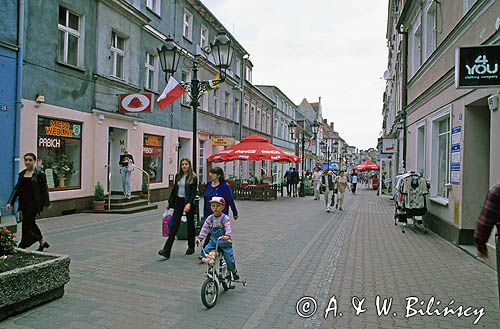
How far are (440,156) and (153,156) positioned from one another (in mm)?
11972

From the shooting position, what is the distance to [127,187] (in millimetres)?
15250

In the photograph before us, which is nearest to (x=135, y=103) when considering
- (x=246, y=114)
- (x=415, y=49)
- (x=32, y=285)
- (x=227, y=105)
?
(x=415, y=49)

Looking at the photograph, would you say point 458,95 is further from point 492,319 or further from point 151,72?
point 151,72

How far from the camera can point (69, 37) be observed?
515 inches

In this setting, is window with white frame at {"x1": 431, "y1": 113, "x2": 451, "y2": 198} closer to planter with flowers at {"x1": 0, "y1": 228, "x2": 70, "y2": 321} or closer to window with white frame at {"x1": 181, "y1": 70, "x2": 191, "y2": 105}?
planter with flowers at {"x1": 0, "y1": 228, "x2": 70, "y2": 321}

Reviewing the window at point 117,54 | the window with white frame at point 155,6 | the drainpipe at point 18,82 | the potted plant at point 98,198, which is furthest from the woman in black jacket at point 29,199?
the window with white frame at point 155,6

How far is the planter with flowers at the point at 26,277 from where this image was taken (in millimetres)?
4410

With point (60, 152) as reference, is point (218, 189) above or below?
below

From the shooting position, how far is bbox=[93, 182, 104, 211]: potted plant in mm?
13711

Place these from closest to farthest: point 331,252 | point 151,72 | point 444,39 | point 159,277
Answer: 1. point 159,277
2. point 331,252
3. point 444,39
4. point 151,72

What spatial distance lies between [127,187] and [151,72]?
5.84m

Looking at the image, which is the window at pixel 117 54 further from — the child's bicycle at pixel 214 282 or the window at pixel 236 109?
the window at pixel 236 109

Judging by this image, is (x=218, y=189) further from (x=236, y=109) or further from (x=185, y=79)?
(x=236, y=109)

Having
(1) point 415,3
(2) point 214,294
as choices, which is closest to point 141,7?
(1) point 415,3
